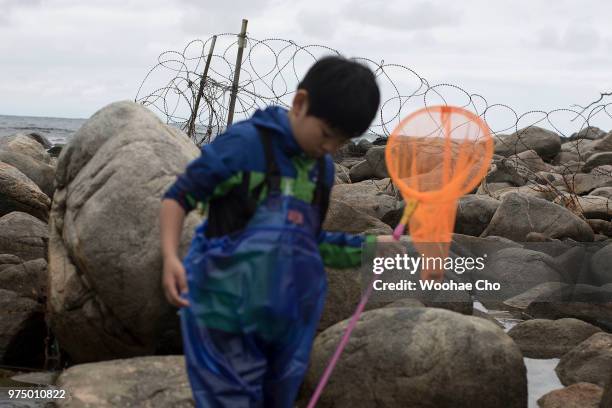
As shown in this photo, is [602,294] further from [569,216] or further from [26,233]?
[26,233]

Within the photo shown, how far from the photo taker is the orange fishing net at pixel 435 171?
313cm

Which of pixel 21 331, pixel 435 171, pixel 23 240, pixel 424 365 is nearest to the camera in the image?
pixel 435 171

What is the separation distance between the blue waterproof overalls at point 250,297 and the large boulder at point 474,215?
7.50 metres

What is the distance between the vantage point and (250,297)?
2.69 metres

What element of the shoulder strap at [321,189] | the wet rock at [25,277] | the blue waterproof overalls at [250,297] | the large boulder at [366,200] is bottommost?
the wet rock at [25,277]

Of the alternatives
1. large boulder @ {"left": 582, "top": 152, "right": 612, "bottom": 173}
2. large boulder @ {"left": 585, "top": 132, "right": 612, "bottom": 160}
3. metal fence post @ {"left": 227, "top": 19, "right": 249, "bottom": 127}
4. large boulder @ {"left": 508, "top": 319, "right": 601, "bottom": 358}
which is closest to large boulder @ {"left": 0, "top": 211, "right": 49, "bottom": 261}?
metal fence post @ {"left": 227, "top": 19, "right": 249, "bottom": 127}

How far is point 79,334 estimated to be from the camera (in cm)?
545

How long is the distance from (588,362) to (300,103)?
360 centimetres

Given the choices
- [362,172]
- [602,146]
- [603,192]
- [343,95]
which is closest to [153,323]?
[343,95]

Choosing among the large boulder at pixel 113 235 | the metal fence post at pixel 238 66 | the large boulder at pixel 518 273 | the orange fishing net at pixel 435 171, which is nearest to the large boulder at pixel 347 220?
the large boulder at pixel 518 273

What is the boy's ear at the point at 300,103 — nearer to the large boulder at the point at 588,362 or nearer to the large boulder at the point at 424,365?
the large boulder at the point at 424,365

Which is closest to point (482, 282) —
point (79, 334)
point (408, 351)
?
point (408, 351)

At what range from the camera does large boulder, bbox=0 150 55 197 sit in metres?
11.3

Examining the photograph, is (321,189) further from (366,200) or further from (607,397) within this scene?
(366,200)
